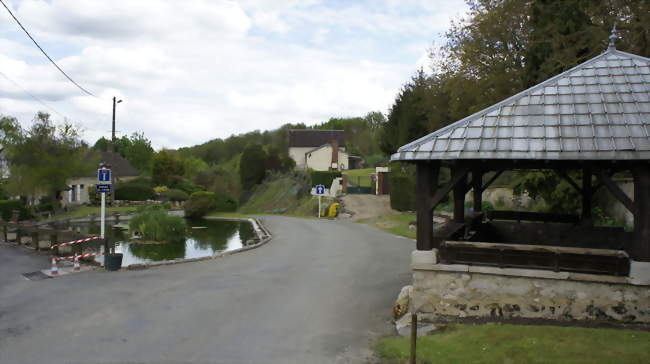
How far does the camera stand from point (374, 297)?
37.6 ft

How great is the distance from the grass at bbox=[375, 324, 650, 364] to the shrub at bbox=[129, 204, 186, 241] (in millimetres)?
17712

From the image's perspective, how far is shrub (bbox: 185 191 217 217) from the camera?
37.7 m

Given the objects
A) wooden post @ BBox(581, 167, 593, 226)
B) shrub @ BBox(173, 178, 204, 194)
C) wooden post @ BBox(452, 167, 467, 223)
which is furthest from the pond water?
shrub @ BBox(173, 178, 204, 194)

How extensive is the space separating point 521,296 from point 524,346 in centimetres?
172

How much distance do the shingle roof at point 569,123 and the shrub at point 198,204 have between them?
99.6ft

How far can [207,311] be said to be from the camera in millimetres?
10102

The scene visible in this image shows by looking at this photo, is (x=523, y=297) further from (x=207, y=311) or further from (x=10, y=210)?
(x=10, y=210)

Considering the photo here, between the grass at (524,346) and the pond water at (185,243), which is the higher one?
the grass at (524,346)

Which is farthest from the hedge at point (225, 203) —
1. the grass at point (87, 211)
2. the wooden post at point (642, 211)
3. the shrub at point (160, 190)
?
the wooden post at point (642, 211)

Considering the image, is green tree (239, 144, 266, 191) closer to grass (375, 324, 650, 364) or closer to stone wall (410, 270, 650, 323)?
stone wall (410, 270, 650, 323)

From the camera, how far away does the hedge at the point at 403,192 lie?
31094 mm

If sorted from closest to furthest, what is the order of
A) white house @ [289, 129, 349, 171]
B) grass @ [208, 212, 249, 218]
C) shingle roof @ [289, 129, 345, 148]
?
1. grass @ [208, 212, 249, 218]
2. white house @ [289, 129, 349, 171]
3. shingle roof @ [289, 129, 345, 148]

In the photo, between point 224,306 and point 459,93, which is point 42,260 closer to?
point 224,306

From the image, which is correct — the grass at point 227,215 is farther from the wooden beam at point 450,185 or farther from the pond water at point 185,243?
the wooden beam at point 450,185
